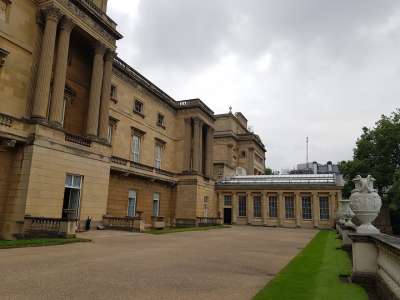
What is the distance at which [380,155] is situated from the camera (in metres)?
40.4

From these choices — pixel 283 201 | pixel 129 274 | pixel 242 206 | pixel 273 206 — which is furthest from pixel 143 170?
pixel 129 274

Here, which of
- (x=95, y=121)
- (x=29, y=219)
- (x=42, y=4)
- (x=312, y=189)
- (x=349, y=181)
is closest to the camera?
(x=29, y=219)

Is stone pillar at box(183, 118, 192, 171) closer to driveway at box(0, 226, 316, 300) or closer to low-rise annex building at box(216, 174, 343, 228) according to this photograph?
low-rise annex building at box(216, 174, 343, 228)

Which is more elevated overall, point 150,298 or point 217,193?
point 217,193

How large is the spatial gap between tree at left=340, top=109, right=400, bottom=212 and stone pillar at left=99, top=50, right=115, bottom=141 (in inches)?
1277

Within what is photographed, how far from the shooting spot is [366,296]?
20.4 ft

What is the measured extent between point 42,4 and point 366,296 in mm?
21555

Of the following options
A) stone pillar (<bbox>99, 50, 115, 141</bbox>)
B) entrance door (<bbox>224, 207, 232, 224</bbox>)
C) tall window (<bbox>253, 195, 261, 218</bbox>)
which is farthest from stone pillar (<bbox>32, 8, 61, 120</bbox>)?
tall window (<bbox>253, 195, 261, 218</bbox>)

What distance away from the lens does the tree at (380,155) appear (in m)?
39.2

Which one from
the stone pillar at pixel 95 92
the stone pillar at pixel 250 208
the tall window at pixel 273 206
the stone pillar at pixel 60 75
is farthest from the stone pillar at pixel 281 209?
the stone pillar at pixel 60 75

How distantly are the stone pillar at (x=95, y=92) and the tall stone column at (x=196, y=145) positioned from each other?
1576cm

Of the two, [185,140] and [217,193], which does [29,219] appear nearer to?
[185,140]

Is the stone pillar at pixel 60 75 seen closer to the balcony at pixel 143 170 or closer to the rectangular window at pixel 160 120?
the balcony at pixel 143 170

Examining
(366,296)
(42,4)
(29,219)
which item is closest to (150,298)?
(366,296)
